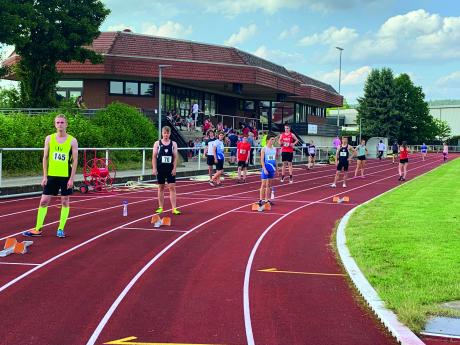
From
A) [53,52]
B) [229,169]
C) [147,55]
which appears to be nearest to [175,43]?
[147,55]

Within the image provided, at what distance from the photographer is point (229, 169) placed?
28.6 meters

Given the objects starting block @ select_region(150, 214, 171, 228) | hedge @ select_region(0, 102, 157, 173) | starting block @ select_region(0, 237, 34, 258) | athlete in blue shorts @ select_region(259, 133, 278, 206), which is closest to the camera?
starting block @ select_region(0, 237, 34, 258)

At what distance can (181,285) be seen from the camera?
23.0 ft

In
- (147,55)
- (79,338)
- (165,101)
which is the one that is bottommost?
(79,338)

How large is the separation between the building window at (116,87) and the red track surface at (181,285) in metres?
29.6

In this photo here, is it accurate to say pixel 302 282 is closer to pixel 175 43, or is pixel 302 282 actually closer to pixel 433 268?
pixel 433 268

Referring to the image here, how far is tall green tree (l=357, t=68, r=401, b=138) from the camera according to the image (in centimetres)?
8000

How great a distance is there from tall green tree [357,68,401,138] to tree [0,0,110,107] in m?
52.8

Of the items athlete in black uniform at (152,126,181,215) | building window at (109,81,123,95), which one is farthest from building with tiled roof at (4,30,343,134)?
athlete in black uniform at (152,126,181,215)

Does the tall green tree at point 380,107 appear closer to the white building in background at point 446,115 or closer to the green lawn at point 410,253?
the white building in background at point 446,115

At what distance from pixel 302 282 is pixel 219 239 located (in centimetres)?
309

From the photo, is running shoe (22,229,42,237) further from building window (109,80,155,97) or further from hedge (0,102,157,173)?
building window (109,80,155,97)

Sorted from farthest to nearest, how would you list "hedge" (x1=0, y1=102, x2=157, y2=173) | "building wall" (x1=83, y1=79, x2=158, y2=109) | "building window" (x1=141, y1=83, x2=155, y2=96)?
"building window" (x1=141, y1=83, x2=155, y2=96), "building wall" (x1=83, y1=79, x2=158, y2=109), "hedge" (x1=0, y1=102, x2=157, y2=173)

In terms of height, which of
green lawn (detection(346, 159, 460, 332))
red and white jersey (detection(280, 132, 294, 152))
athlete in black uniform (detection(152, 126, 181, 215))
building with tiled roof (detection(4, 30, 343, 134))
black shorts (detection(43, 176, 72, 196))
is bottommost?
green lawn (detection(346, 159, 460, 332))
